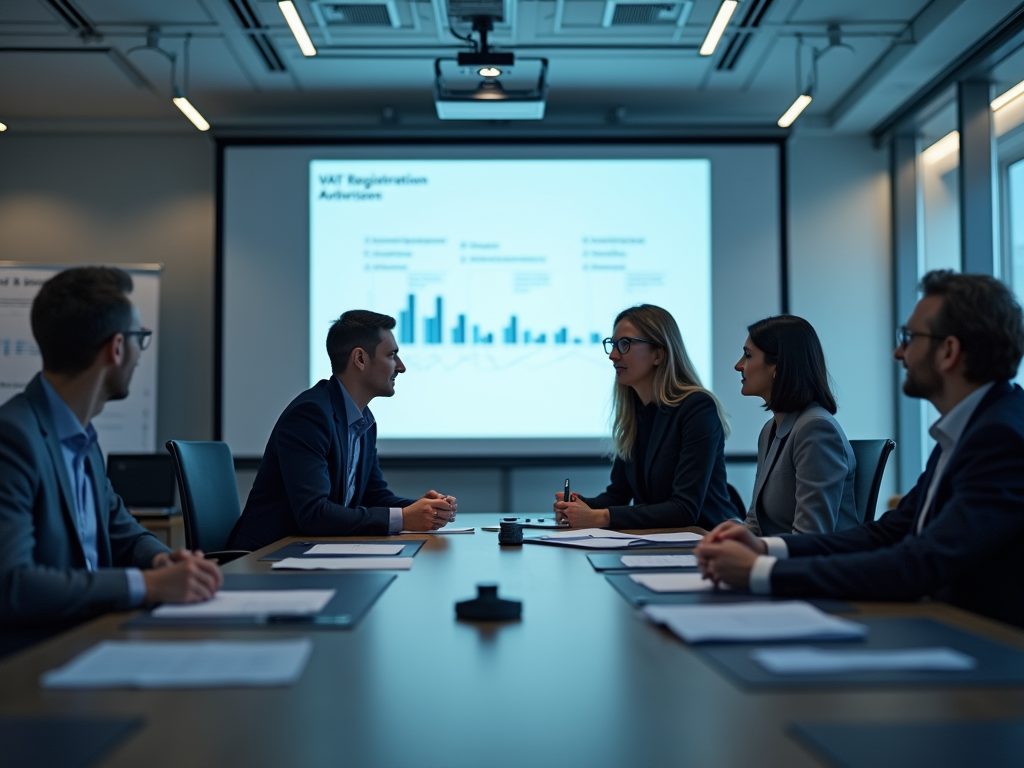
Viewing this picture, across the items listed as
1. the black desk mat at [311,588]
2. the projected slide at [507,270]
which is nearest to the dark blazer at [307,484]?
the black desk mat at [311,588]

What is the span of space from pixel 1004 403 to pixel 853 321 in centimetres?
470

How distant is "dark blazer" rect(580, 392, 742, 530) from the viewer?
114 inches

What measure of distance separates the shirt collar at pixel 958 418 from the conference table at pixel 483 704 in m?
0.47

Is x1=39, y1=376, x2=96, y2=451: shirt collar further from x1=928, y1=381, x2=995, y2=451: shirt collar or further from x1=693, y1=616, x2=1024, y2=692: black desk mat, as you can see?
x1=928, y1=381, x2=995, y2=451: shirt collar

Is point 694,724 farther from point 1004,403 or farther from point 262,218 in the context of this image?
point 262,218

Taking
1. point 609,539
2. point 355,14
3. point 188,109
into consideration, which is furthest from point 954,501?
point 188,109

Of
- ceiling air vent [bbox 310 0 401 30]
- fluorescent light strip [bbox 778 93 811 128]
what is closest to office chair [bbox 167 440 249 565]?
ceiling air vent [bbox 310 0 401 30]

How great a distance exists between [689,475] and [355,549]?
121 cm

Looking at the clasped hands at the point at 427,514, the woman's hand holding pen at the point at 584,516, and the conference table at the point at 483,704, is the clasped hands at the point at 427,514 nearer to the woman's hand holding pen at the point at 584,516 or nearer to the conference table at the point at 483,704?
the woman's hand holding pen at the point at 584,516

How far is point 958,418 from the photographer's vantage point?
5.79ft

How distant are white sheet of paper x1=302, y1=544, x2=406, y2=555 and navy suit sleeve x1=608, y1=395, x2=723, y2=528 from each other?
0.83 meters


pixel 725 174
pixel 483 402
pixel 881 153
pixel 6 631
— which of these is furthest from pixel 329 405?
pixel 881 153

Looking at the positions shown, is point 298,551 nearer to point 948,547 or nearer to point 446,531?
point 446,531

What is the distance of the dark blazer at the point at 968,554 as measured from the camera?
153 cm
